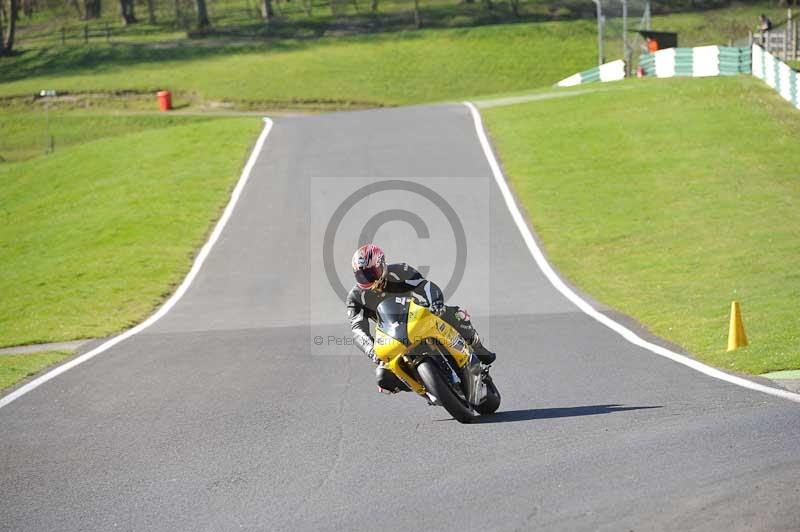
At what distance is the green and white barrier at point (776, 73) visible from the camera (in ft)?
115

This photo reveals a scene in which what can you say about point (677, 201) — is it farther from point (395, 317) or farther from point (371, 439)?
point (371, 439)

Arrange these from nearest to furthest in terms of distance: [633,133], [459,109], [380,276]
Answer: [380,276] → [633,133] → [459,109]

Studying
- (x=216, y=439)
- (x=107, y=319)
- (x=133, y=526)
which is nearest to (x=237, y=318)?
(x=107, y=319)

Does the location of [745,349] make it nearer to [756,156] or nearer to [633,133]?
[756,156]

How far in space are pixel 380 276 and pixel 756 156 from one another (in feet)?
75.2

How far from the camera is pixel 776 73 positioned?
37438 mm

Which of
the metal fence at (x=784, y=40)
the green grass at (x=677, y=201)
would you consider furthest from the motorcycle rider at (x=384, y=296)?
the metal fence at (x=784, y=40)

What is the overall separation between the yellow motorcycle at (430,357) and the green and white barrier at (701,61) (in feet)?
116

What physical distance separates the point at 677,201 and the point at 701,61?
63.7 feet

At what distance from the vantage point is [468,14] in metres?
→ 87.5

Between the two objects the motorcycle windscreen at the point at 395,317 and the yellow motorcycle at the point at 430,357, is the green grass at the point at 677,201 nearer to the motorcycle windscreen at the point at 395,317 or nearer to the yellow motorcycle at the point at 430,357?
the yellow motorcycle at the point at 430,357

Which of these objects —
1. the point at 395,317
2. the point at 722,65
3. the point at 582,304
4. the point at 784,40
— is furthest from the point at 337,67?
the point at 395,317

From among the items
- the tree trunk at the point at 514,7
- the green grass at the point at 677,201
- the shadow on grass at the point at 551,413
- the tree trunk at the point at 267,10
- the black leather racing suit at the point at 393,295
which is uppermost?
the tree trunk at the point at 267,10

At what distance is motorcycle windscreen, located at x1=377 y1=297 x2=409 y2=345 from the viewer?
31.7 ft
